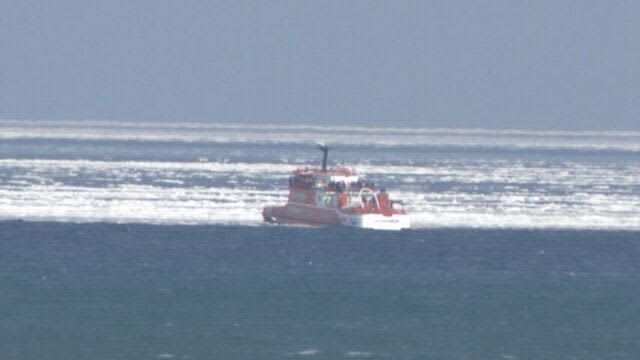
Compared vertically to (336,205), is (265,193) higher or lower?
lower

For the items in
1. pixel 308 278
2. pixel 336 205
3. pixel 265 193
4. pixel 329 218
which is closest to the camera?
pixel 308 278

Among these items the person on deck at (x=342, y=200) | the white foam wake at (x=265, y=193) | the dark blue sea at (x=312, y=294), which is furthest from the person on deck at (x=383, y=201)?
the white foam wake at (x=265, y=193)

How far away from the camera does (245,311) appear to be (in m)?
50.1

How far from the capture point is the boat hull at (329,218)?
77062 millimetres

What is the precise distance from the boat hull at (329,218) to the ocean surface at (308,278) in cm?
60

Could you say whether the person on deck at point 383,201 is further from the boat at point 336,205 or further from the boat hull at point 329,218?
the boat hull at point 329,218

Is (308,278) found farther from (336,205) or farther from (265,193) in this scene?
(265,193)

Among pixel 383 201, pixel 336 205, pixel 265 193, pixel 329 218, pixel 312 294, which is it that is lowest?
pixel 265 193

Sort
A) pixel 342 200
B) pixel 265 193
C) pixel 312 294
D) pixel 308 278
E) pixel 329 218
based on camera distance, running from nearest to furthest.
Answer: pixel 312 294
pixel 308 278
pixel 329 218
pixel 342 200
pixel 265 193

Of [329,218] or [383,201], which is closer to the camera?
[329,218]

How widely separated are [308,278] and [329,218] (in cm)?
2004

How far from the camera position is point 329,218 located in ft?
257

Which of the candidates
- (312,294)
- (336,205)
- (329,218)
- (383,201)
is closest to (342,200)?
(336,205)

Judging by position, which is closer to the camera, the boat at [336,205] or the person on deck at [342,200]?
the boat at [336,205]
